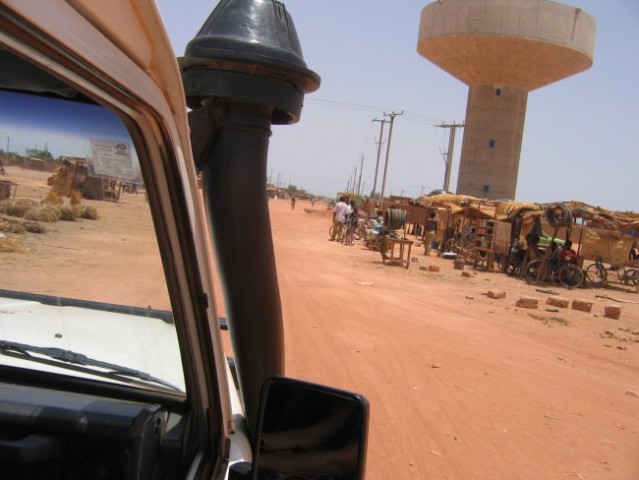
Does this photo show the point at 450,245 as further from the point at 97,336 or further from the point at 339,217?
the point at 97,336

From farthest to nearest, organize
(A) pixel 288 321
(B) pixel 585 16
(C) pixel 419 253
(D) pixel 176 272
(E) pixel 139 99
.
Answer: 1. (B) pixel 585 16
2. (C) pixel 419 253
3. (A) pixel 288 321
4. (D) pixel 176 272
5. (E) pixel 139 99

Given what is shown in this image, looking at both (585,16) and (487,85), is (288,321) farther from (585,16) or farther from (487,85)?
(585,16)

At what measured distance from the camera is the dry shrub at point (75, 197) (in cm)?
143

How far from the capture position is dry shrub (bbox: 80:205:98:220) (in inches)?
58.7

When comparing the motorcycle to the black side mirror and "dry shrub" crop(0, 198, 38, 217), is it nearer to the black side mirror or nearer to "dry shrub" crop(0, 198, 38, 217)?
the black side mirror

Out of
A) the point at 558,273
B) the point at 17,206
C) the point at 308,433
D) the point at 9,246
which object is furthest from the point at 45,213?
the point at 558,273

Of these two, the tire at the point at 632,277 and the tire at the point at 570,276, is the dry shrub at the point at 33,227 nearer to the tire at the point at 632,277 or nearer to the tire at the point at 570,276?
the tire at the point at 570,276

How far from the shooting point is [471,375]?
7301 millimetres

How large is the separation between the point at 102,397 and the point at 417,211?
33102mm

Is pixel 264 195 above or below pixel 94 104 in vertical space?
below

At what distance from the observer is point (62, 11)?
82 cm

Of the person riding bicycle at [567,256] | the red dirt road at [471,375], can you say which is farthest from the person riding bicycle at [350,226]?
the red dirt road at [471,375]

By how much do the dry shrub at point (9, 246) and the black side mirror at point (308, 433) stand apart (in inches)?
29.8

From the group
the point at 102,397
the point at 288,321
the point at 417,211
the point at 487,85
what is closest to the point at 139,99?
the point at 102,397
